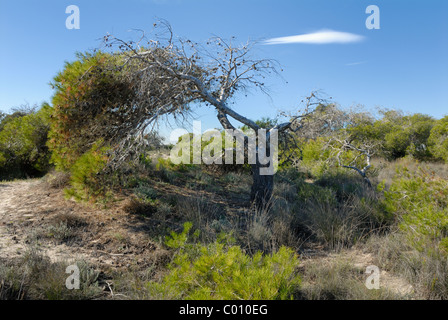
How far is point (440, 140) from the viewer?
17.3 m

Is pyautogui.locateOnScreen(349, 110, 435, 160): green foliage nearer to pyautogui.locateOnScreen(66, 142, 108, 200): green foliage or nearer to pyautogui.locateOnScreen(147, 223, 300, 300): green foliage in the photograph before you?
pyautogui.locateOnScreen(66, 142, 108, 200): green foliage

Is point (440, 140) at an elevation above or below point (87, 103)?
below

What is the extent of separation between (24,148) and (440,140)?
21.3 meters

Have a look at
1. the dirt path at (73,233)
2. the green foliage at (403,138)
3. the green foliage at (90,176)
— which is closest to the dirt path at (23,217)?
the dirt path at (73,233)

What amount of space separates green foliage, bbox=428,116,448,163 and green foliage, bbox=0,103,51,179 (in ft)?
65.3

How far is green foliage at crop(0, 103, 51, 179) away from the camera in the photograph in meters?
12.4

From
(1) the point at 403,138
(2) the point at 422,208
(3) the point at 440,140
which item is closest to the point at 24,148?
→ (2) the point at 422,208

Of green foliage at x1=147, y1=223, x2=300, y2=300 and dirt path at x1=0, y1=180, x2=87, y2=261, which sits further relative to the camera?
dirt path at x1=0, y1=180, x2=87, y2=261

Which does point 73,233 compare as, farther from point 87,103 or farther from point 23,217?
point 87,103

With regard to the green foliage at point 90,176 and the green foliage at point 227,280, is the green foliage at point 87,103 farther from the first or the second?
the green foliage at point 227,280

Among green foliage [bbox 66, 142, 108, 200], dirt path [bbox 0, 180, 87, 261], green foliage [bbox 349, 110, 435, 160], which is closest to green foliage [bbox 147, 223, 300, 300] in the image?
dirt path [bbox 0, 180, 87, 261]

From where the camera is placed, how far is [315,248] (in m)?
5.45
